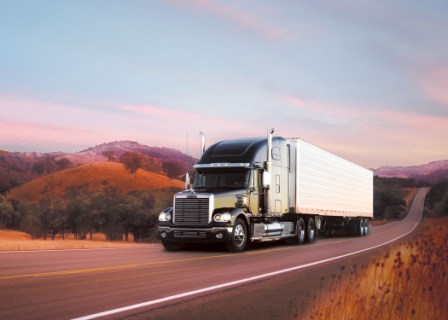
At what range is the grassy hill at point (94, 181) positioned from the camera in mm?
171625

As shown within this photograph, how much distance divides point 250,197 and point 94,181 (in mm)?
167021

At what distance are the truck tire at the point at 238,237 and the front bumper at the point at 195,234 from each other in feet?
1.13

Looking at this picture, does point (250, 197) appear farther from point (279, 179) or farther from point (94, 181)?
point (94, 181)

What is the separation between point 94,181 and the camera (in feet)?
591

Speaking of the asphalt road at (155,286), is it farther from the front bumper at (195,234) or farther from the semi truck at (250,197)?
the semi truck at (250,197)

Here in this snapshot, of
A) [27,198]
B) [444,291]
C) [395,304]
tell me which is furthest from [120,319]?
[27,198]

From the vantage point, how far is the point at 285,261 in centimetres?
1492

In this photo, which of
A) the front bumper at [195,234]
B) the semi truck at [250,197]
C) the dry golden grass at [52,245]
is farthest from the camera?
the dry golden grass at [52,245]

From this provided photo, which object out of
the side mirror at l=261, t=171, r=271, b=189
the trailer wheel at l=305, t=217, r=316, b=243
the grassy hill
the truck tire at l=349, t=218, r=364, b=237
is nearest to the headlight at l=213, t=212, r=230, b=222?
the side mirror at l=261, t=171, r=271, b=189

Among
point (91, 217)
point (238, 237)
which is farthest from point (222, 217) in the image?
point (91, 217)

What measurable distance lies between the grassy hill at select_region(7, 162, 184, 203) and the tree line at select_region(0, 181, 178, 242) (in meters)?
80.8

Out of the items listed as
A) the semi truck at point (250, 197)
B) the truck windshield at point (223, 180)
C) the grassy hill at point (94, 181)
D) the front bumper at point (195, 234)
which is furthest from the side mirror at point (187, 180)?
the grassy hill at point (94, 181)

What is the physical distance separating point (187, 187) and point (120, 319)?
1328cm

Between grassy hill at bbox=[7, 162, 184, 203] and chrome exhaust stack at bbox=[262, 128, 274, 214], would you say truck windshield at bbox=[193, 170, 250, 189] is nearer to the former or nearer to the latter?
chrome exhaust stack at bbox=[262, 128, 274, 214]
